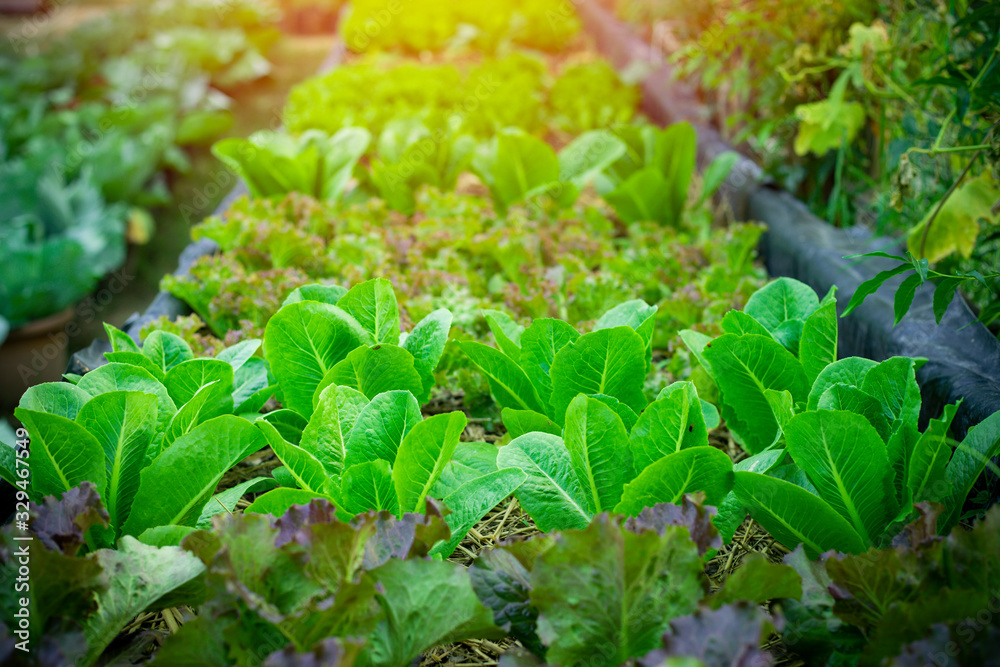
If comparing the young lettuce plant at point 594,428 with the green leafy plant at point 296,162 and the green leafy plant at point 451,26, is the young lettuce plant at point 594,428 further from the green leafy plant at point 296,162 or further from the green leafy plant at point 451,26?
the green leafy plant at point 451,26

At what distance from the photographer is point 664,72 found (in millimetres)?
4133

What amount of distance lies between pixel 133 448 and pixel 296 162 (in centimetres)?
148

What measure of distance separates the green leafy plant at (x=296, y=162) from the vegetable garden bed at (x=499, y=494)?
75cm

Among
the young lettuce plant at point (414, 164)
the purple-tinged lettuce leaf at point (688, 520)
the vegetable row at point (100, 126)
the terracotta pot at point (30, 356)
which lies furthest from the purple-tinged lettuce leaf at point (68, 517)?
the terracotta pot at point (30, 356)

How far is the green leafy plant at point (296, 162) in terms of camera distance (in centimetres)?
235

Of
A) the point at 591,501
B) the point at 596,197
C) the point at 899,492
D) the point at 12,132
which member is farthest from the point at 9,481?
the point at 12,132

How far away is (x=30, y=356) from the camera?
3350 mm

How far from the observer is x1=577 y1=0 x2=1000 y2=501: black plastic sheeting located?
130cm

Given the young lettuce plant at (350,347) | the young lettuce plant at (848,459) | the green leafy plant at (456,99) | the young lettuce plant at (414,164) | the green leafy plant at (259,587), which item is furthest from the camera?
the green leafy plant at (456,99)

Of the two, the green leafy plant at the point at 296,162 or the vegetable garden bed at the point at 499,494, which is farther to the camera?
the green leafy plant at the point at 296,162

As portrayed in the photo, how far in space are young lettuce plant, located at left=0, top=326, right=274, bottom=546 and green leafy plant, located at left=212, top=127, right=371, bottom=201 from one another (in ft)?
4.40

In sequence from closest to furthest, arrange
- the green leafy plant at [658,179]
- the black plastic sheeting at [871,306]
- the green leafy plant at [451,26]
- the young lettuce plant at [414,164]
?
the black plastic sheeting at [871,306], the green leafy plant at [658,179], the young lettuce plant at [414,164], the green leafy plant at [451,26]

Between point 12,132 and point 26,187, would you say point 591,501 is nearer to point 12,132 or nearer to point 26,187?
point 26,187

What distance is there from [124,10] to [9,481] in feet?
25.6
